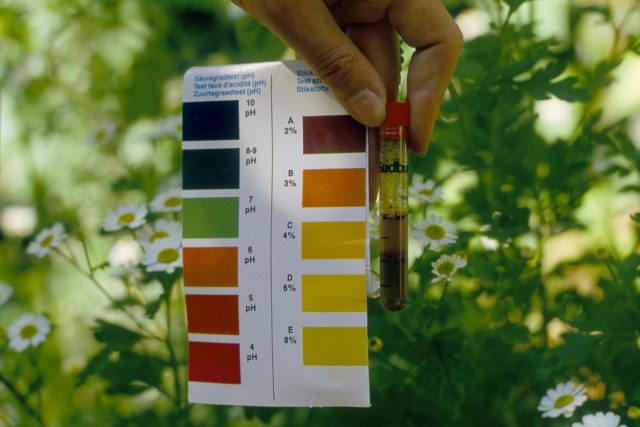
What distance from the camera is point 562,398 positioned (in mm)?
1207

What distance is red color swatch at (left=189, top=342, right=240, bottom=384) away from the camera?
3.34 feet

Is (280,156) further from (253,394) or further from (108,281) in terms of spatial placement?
(108,281)

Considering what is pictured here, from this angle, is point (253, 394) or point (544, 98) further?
point (544, 98)

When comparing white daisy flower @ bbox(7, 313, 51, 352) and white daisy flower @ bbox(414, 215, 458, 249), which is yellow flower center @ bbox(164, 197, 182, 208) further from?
white daisy flower @ bbox(414, 215, 458, 249)

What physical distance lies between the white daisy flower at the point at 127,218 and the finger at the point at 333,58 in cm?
57

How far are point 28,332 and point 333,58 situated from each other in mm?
895

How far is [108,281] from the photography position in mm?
2234

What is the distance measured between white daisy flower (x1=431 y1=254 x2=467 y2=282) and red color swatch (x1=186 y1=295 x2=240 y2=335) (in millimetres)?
334

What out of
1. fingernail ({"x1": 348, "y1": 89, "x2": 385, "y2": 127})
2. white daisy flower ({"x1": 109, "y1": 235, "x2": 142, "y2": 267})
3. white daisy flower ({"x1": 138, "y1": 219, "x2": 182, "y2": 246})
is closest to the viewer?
fingernail ({"x1": 348, "y1": 89, "x2": 385, "y2": 127})

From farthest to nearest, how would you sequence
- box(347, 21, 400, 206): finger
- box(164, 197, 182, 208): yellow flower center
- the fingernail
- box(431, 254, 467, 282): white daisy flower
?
box(164, 197, 182, 208): yellow flower center, box(431, 254, 467, 282): white daisy flower, box(347, 21, 400, 206): finger, the fingernail

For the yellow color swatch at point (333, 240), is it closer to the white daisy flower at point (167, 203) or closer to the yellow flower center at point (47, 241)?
the white daisy flower at point (167, 203)

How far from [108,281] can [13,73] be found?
2.19ft

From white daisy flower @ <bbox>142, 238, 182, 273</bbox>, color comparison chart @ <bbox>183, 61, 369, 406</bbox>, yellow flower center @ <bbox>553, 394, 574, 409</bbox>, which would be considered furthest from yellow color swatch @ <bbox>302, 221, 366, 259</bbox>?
yellow flower center @ <bbox>553, 394, 574, 409</bbox>

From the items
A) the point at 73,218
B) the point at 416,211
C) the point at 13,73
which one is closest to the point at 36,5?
the point at 13,73
